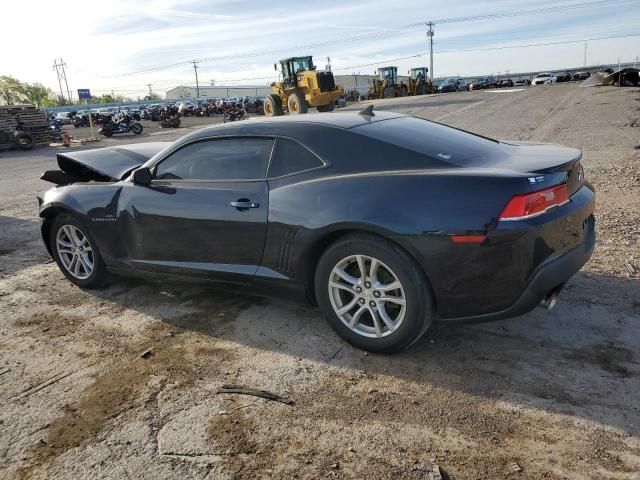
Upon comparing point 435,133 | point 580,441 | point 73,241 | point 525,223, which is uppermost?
point 435,133

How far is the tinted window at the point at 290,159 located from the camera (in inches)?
135

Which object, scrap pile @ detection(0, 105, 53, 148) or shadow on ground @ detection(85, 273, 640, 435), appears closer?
shadow on ground @ detection(85, 273, 640, 435)

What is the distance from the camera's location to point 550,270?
2861mm

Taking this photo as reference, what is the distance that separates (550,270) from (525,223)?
332mm

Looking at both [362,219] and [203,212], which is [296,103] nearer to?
[203,212]

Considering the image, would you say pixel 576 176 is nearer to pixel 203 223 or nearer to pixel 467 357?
pixel 467 357

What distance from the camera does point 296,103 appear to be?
27.9m

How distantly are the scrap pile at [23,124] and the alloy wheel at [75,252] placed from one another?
2174cm

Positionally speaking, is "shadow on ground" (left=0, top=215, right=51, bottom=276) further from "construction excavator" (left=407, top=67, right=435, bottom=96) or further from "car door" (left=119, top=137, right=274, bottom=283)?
"construction excavator" (left=407, top=67, right=435, bottom=96)

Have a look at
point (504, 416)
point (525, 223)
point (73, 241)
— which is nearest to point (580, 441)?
point (504, 416)

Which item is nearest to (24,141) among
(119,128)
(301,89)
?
(119,128)

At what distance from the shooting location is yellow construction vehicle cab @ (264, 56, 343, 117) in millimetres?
28141

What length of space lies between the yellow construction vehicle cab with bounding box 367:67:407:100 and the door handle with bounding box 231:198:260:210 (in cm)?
4605

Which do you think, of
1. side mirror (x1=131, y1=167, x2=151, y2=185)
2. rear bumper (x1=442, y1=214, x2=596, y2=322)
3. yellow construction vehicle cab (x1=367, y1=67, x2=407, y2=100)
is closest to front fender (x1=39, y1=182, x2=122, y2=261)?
side mirror (x1=131, y1=167, x2=151, y2=185)
